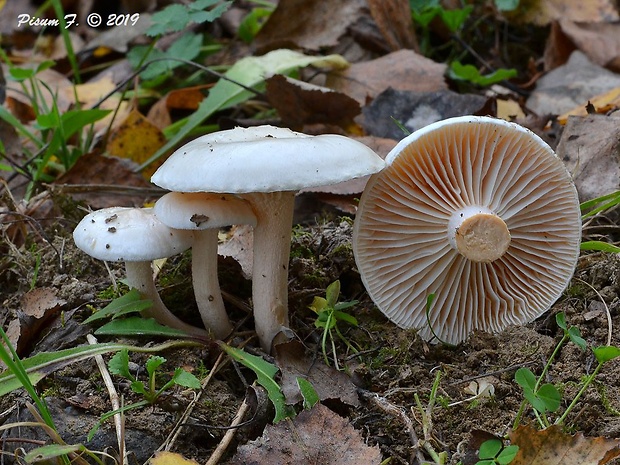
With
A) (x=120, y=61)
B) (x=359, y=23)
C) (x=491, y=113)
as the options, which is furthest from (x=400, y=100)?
(x=120, y=61)

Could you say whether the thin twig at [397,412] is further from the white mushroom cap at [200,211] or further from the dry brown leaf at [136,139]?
the dry brown leaf at [136,139]

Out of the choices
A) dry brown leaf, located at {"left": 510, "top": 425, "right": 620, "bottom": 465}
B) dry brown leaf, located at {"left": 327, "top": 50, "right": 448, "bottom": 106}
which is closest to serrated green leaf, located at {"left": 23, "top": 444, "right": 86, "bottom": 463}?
dry brown leaf, located at {"left": 510, "top": 425, "right": 620, "bottom": 465}

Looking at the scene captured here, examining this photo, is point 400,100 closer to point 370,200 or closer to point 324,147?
point 370,200

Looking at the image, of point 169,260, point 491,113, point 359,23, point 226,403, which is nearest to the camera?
point 226,403

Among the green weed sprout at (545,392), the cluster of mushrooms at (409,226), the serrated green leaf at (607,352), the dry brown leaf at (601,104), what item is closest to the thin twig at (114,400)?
the cluster of mushrooms at (409,226)

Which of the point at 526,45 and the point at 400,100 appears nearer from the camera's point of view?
the point at 400,100

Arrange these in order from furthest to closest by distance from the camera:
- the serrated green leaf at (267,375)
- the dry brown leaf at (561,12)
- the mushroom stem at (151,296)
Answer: the dry brown leaf at (561,12) → the mushroom stem at (151,296) → the serrated green leaf at (267,375)

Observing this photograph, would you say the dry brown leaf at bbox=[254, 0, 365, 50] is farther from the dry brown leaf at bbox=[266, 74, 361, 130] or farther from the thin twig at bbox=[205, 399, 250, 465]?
the thin twig at bbox=[205, 399, 250, 465]
